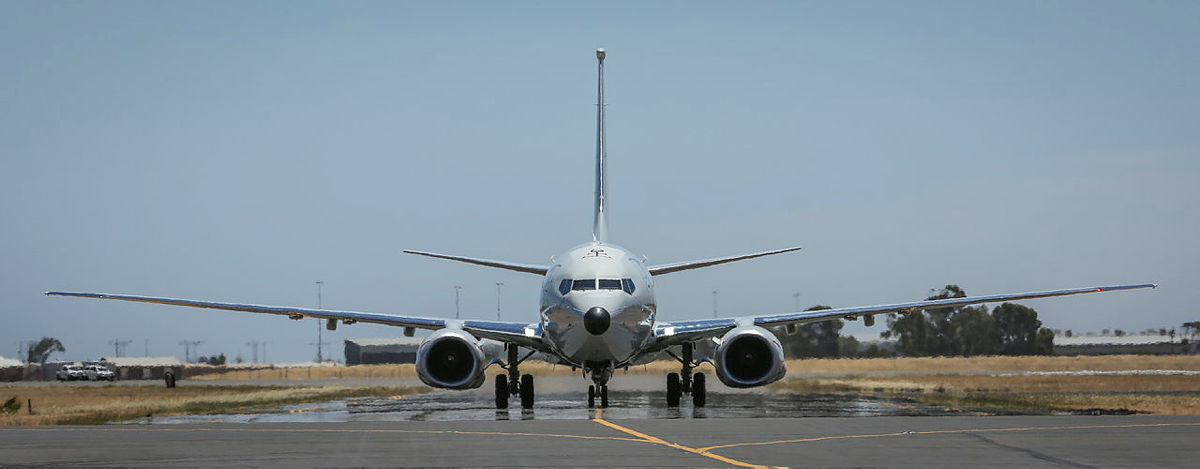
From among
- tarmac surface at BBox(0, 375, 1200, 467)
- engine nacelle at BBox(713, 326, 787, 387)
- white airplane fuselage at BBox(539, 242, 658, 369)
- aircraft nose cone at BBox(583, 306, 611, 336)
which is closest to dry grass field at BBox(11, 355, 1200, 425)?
engine nacelle at BBox(713, 326, 787, 387)

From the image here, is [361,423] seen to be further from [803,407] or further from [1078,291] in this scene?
[1078,291]

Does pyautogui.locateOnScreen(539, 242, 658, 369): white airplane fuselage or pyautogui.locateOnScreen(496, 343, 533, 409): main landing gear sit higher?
pyautogui.locateOnScreen(539, 242, 658, 369): white airplane fuselage

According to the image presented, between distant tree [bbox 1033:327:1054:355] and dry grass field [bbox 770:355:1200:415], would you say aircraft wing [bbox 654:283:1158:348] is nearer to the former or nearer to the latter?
dry grass field [bbox 770:355:1200:415]

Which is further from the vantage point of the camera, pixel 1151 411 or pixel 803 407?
pixel 803 407

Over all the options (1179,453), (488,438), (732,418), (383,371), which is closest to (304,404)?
(732,418)

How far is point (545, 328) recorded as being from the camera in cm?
3181

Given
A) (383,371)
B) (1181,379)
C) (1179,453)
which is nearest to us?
(1179,453)

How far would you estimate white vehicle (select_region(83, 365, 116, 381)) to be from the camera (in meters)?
101

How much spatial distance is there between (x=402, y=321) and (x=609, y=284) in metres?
6.62

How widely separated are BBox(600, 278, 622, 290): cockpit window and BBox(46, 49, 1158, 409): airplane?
0.03 meters

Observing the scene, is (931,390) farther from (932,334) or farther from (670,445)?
(932,334)

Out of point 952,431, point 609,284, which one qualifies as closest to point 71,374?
point 609,284

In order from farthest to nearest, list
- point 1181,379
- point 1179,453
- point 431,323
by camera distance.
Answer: point 1181,379 < point 431,323 < point 1179,453

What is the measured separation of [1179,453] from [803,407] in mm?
16178
